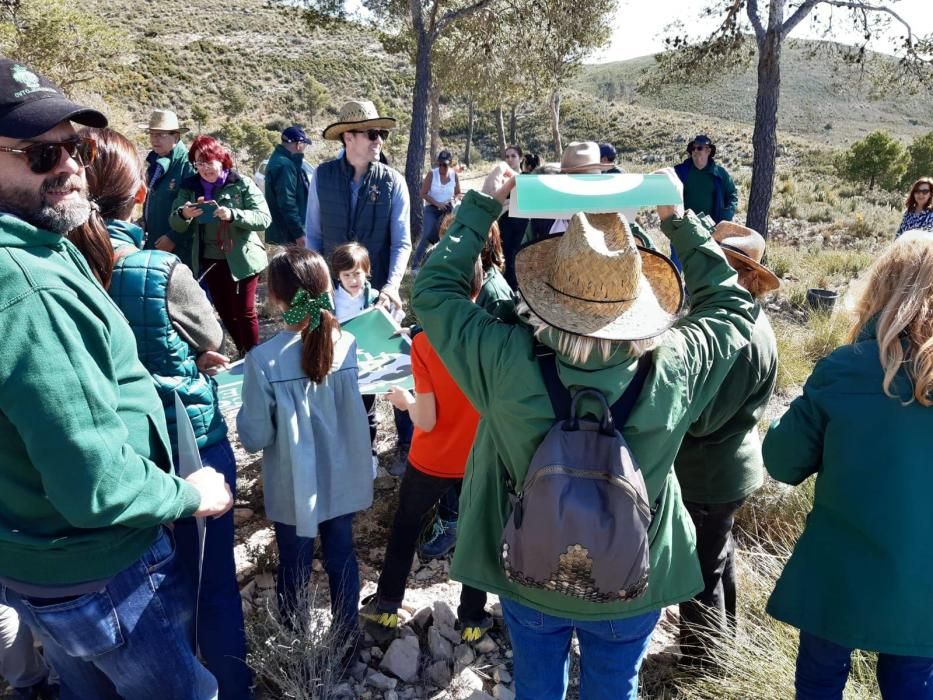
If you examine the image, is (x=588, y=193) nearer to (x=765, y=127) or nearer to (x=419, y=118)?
(x=765, y=127)

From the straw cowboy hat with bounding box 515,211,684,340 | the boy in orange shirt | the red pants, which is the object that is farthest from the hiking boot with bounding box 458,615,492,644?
the red pants

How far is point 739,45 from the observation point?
10016 mm

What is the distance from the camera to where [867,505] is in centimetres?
175

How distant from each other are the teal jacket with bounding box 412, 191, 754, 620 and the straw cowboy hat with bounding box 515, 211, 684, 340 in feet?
0.24

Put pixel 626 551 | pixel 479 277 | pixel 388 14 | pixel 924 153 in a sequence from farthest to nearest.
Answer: pixel 924 153 → pixel 388 14 → pixel 479 277 → pixel 626 551

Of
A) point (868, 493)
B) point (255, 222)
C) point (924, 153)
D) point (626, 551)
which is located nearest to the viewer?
point (626, 551)

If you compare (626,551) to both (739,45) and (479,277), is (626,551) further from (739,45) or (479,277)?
(739,45)

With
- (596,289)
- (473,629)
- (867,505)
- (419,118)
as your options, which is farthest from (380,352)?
(419,118)

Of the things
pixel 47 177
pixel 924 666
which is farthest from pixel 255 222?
pixel 924 666

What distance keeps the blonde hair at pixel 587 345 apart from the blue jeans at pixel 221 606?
4.61 ft

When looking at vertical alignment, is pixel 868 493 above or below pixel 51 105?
below

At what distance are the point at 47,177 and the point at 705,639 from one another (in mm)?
2842

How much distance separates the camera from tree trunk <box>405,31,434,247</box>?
10.1m

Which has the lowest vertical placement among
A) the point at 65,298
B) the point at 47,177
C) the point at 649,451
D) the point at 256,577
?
the point at 256,577
